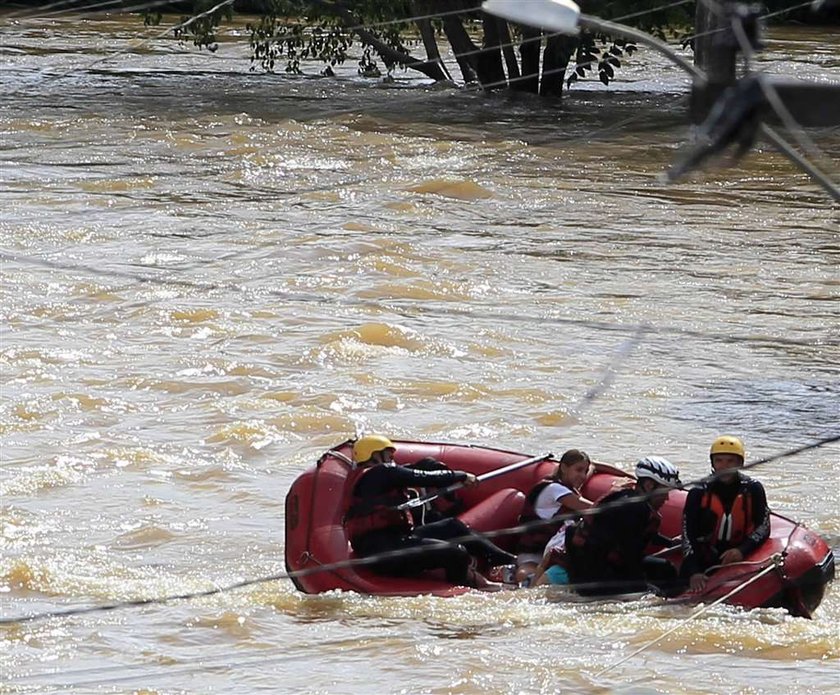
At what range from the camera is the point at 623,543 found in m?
8.80

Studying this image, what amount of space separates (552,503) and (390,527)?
37.0 inches

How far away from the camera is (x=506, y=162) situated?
21938 mm

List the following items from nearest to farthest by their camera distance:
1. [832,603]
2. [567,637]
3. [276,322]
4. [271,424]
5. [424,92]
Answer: [567,637]
[832,603]
[271,424]
[276,322]
[424,92]

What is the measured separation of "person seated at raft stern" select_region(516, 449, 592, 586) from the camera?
927 centimetres

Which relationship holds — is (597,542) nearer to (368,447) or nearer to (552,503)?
(552,503)

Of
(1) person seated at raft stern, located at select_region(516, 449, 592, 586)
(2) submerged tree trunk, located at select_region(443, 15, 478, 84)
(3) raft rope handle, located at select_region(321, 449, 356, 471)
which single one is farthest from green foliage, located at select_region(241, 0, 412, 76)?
(1) person seated at raft stern, located at select_region(516, 449, 592, 586)

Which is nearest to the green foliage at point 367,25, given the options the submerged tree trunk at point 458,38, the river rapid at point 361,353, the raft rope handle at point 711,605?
the submerged tree trunk at point 458,38

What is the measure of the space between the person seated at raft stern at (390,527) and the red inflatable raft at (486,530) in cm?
7

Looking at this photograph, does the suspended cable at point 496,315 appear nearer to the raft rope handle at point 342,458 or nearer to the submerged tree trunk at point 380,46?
the raft rope handle at point 342,458

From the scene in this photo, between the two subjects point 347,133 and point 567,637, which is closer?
point 567,637

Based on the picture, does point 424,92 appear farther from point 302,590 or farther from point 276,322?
point 302,590

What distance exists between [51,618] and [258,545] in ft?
5.25

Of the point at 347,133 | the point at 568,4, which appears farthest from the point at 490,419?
the point at 347,133

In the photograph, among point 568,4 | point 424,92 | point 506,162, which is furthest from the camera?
point 424,92
